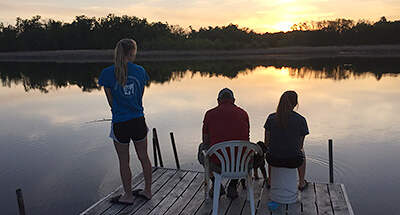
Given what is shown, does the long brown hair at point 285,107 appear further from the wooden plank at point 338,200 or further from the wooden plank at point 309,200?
the wooden plank at point 338,200

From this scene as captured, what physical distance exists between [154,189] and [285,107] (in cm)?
233

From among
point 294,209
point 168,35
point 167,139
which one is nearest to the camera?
point 294,209

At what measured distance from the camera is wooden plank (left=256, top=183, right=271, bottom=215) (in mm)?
3900

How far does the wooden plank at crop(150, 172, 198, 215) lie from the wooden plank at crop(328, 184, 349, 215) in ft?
6.59

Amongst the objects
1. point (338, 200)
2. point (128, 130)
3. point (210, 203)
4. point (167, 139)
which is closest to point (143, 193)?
point (210, 203)

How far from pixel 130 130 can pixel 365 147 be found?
630 cm

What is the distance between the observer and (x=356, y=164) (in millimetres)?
6746

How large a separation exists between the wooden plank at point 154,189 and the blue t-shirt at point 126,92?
123 cm

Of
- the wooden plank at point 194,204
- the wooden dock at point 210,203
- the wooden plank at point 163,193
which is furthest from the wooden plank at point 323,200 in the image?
the wooden plank at point 163,193

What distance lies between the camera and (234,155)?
3.48 metres

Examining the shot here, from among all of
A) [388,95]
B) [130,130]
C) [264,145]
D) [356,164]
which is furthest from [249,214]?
[388,95]

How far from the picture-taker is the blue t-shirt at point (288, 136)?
3.53 metres

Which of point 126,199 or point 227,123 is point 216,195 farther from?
point 126,199

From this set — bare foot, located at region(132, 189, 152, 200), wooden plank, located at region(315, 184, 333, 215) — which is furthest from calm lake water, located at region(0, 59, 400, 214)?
bare foot, located at region(132, 189, 152, 200)
